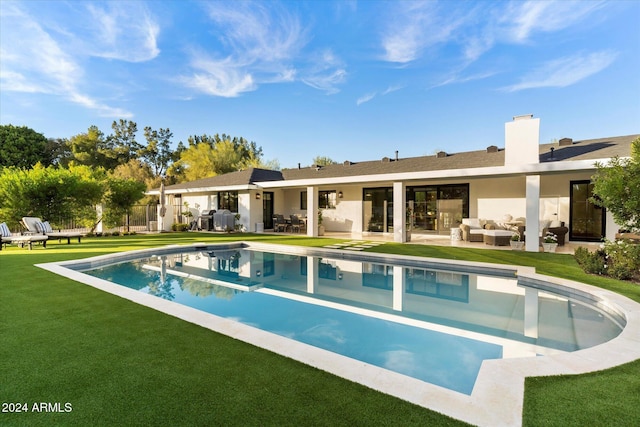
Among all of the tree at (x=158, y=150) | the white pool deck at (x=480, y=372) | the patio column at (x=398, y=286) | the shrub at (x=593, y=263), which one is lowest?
the patio column at (x=398, y=286)

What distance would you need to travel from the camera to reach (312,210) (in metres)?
16.6

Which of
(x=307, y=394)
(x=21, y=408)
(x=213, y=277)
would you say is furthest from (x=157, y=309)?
(x=213, y=277)

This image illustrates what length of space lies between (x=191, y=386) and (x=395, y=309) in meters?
4.31

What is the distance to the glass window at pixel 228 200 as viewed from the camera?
20.1m

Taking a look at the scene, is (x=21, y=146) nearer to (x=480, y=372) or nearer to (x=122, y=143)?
(x=122, y=143)

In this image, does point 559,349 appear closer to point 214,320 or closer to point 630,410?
point 630,410

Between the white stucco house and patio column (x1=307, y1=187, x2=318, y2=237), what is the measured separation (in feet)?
0.18

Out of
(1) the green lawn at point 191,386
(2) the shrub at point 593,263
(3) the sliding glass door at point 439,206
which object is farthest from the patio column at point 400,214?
(1) the green lawn at point 191,386

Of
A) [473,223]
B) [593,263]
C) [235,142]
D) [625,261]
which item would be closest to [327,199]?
[473,223]

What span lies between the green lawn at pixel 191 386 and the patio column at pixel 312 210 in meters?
12.6

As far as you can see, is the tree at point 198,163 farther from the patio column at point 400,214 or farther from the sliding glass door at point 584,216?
the sliding glass door at point 584,216

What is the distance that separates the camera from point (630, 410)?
7.65 ft

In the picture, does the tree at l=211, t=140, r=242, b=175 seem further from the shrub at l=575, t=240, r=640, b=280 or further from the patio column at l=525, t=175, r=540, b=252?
the shrub at l=575, t=240, r=640, b=280

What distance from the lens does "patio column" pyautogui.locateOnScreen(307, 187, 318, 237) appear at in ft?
54.3
